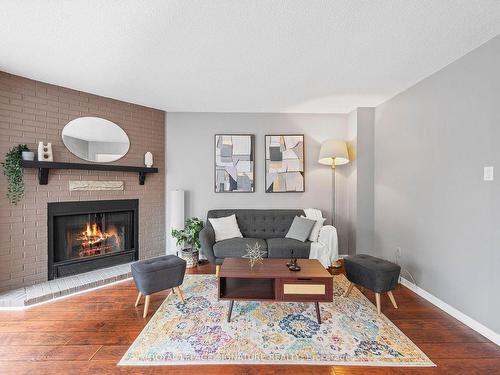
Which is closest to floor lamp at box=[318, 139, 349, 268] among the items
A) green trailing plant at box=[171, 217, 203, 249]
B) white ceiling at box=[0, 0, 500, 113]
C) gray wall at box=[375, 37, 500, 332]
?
gray wall at box=[375, 37, 500, 332]

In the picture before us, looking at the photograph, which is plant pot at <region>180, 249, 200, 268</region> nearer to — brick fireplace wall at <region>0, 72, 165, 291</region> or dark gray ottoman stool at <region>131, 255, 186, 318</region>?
dark gray ottoman stool at <region>131, 255, 186, 318</region>

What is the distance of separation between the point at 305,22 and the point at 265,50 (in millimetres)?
471

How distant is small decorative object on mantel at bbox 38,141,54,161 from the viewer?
2746mm

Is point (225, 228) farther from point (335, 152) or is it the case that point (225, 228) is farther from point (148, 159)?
point (335, 152)

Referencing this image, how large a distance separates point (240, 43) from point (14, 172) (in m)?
2.90

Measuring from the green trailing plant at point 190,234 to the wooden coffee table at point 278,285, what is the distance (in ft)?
4.48

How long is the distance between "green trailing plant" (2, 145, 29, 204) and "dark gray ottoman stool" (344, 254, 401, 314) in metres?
3.87

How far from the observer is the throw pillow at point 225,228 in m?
3.48

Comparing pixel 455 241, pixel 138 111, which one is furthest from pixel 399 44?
pixel 138 111

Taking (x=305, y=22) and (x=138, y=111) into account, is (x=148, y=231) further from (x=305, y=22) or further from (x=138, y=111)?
(x=305, y=22)

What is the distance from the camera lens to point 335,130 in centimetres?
405

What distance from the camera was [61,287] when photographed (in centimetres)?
271

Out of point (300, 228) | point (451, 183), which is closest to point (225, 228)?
point (300, 228)

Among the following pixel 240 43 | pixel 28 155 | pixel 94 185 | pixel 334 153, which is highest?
pixel 240 43
